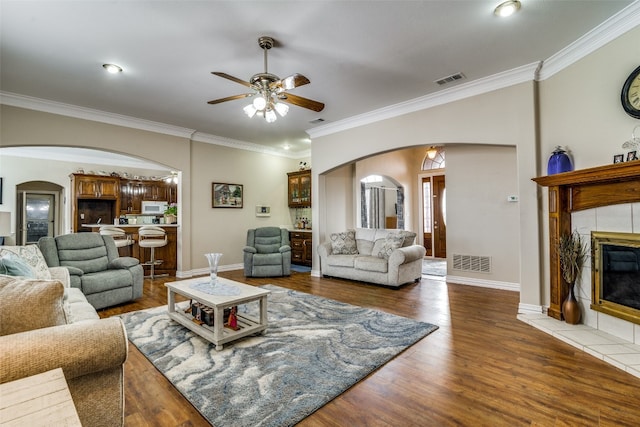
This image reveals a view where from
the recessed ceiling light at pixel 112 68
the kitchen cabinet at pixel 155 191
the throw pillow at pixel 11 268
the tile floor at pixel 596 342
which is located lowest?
the tile floor at pixel 596 342

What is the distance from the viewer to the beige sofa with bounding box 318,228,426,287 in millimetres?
4867

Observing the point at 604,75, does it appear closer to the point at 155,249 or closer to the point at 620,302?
the point at 620,302

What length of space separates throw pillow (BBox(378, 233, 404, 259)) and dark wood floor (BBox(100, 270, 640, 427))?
195cm

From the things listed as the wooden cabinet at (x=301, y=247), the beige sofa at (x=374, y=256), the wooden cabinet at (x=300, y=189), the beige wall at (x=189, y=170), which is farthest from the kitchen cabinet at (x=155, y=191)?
the beige sofa at (x=374, y=256)

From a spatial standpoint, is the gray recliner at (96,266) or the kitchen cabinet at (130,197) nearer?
the gray recliner at (96,266)

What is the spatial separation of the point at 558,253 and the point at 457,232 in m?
2.15

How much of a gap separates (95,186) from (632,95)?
10.6 metres

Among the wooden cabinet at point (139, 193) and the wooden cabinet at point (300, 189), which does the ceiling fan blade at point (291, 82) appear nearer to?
the wooden cabinet at point (300, 189)

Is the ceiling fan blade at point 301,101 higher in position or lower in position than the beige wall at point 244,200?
higher

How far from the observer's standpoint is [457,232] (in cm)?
536

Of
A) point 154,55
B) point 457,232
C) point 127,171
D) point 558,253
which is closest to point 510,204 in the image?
point 457,232

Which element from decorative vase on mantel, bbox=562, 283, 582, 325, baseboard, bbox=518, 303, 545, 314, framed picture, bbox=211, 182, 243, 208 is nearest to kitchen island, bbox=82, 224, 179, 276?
framed picture, bbox=211, 182, 243, 208

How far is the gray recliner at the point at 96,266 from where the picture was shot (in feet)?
12.2

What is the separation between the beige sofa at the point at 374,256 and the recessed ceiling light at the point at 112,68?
4.07 meters
